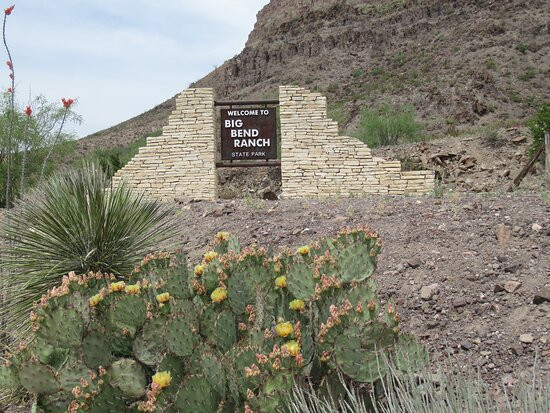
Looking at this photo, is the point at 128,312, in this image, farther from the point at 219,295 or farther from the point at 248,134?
the point at 248,134

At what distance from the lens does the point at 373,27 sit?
6397cm

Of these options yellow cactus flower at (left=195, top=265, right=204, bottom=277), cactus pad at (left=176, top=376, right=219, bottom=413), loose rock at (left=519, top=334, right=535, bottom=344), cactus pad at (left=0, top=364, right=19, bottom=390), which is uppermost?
yellow cactus flower at (left=195, top=265, right=204, bottom=277)

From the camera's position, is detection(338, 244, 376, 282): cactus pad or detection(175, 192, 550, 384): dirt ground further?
detection(175, 192, 550, 384): dirt ground

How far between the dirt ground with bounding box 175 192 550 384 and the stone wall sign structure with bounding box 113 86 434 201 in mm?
3988

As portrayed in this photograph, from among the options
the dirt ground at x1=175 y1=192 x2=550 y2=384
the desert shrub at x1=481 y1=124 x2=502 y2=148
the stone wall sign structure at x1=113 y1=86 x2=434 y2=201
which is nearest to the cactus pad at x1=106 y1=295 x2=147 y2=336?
the dirt ground at x1=175 y1=192 x2=550 y2=384

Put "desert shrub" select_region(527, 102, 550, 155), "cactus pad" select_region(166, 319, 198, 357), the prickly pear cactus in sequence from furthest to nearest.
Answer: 1. "desert shrub" select_region(527, 102, 550, 155)
2. "cactus pad" select_region(166, 319, 198, 357)
3. the prickly pear cactus

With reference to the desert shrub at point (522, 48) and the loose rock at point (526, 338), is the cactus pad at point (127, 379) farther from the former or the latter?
the desert shrub at point (522, 48)

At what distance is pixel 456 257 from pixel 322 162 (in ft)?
24.9

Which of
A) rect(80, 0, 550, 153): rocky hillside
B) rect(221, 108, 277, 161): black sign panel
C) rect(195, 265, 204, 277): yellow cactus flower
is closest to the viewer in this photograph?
rect(195, 265, 204, 277): yellow cactus flower

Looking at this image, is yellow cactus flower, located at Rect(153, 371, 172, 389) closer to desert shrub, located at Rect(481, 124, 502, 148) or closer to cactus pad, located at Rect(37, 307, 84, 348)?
cactus pad, located at Rect(37, 307, 84, 348)

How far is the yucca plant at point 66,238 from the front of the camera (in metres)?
6.09

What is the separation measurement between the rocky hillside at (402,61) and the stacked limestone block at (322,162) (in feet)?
85.8

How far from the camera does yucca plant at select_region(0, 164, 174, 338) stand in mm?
6090

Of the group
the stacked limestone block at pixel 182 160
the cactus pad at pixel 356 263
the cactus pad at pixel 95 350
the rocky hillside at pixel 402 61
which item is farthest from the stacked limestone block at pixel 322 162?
the rocky hillside at pixel 402 61
